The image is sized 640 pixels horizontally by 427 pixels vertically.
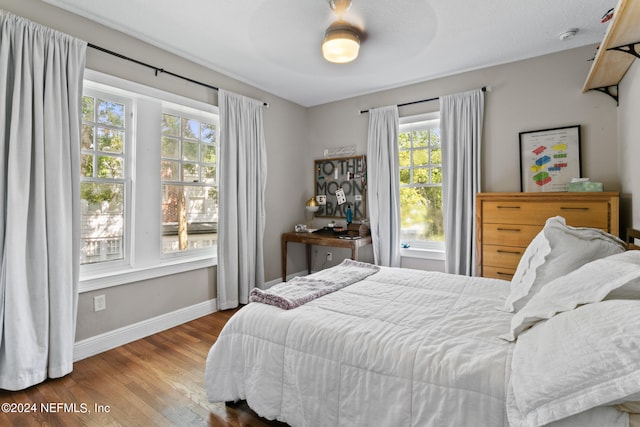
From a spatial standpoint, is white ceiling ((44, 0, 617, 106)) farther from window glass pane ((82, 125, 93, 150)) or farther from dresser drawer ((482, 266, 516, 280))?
dresser drawer ((482, 266, 516, 280))

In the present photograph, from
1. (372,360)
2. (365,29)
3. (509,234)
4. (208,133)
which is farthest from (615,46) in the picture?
(208,133)

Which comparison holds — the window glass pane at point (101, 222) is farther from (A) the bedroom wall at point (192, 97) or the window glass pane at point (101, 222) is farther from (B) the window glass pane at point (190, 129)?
(B) the window glass pane at point (190, 129)

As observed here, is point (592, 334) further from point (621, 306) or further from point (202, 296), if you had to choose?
point (202, 296)

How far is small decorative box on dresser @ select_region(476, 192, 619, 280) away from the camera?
2486 mm

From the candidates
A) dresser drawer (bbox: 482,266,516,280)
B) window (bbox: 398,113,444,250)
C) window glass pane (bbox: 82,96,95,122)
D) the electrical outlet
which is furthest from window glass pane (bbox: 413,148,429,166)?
the electrical outlet

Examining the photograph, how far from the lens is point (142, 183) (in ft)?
9.62

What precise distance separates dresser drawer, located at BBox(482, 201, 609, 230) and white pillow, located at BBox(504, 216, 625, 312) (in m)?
0.92

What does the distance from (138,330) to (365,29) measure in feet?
10.5

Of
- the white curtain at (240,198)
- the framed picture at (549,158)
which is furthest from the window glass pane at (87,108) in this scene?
the framed picture at (549,158)

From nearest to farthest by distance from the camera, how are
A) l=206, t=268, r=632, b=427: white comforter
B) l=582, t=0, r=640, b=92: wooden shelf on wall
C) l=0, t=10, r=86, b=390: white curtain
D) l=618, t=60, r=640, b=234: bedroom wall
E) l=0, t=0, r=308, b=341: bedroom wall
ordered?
l=206, t=268, r=632, b=427: white comforter
l=582, t=0, r=640, b=92: wooden shelf on wall
l=0, t=10, r=86, b=390: white curtain
l=618, t=60, r=640, b=234: bedroom wall
l=0, t=0, r=308, b=341: bedroom wall

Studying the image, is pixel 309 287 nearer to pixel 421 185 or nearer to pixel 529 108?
pixel 421 185

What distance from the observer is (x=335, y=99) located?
4488 mm

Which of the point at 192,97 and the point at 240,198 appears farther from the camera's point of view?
the point at 240,198

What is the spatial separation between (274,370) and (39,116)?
2.27 m
